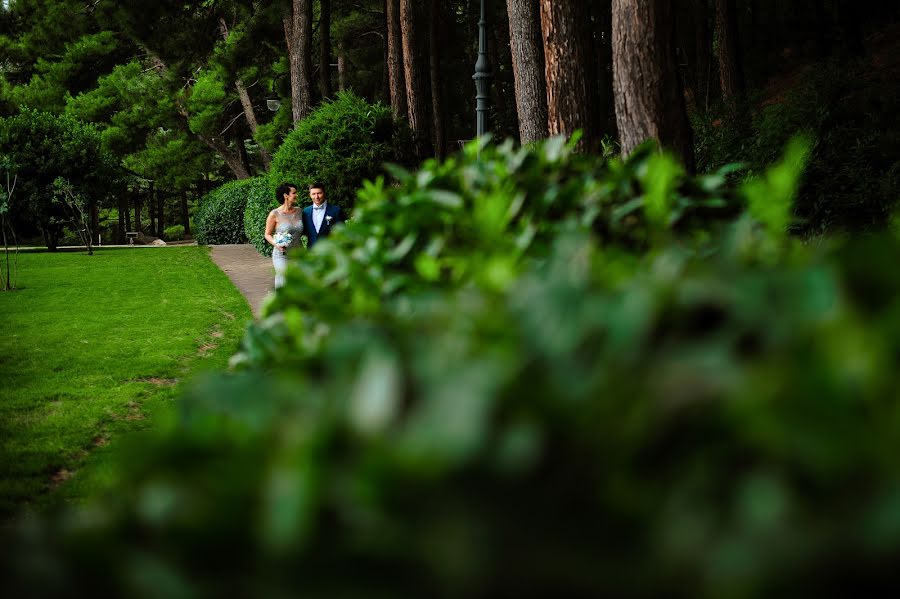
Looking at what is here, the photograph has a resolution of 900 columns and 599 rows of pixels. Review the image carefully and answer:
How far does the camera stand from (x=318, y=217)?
1117 cm

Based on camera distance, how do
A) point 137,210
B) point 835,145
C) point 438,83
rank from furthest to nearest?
1. point 137,210
2. point 438,83
3. point 835,145

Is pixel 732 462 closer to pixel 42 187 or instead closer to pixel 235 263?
pixel 235 263

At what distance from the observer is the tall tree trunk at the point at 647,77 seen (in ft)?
25.5

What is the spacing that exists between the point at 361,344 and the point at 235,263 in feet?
72.5

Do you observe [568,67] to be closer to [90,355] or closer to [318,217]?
[318,217]

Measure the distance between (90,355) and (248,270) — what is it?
1009 cm

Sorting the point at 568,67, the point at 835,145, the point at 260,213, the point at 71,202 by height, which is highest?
the point at 71,202

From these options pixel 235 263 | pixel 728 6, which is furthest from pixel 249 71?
pixel 728 6

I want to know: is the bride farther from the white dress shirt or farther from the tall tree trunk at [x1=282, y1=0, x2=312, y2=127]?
the tall tree trunk at [x1=282, y1=0, x2=312, y2=127]

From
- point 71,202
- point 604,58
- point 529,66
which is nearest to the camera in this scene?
point 529,66

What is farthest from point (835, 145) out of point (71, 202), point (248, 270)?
point (71, 202)

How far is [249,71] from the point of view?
33656mm

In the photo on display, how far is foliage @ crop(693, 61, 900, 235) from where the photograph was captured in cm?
1073

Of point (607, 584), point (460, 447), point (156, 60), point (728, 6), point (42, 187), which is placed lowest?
point (607, 584)
